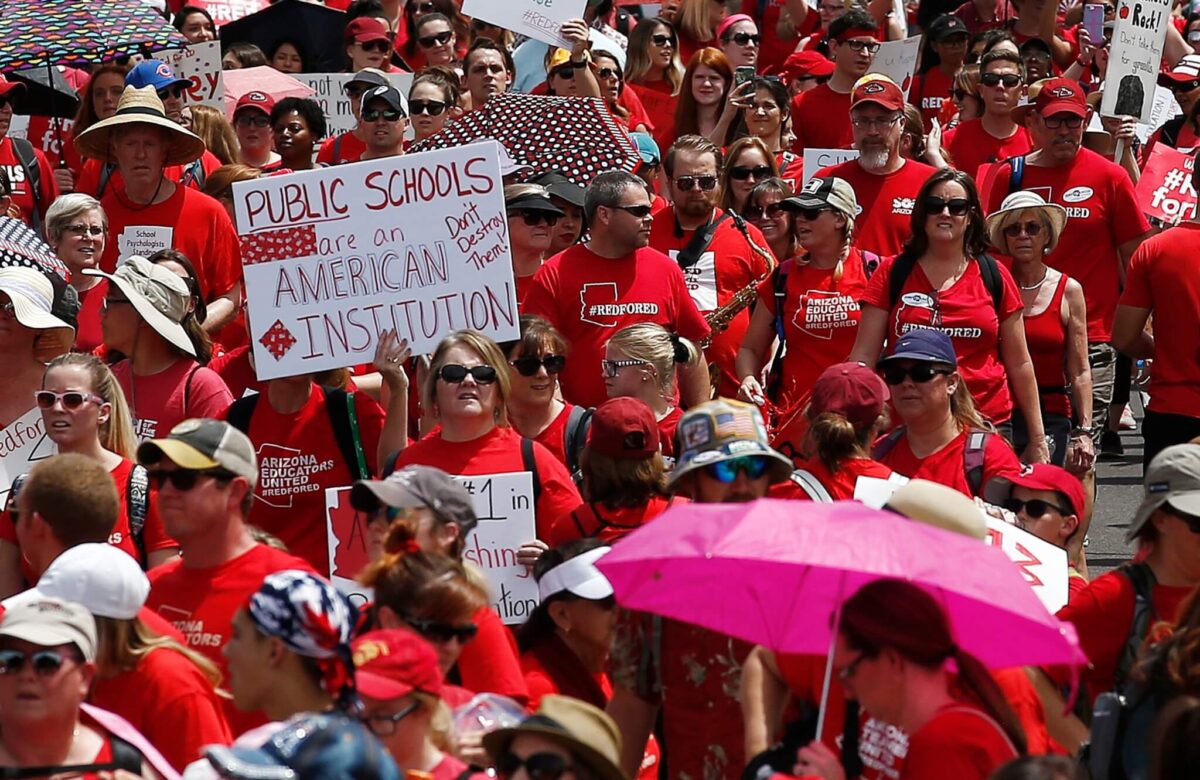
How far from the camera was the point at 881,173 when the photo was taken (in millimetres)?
10836

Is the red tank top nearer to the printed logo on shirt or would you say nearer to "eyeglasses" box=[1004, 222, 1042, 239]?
"eyeglasses" box=[1004, 222, 1042, 239]

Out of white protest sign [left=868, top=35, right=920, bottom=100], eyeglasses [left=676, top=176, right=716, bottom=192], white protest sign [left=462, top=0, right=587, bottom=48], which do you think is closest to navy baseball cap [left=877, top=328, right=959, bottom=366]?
eyeglasses [left=676, top=176, right=716, bottom=192]

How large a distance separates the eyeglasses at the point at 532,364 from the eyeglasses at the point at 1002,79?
5664 mm

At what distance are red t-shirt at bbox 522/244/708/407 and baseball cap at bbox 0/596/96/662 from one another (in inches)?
164

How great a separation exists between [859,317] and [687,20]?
6.68 metres

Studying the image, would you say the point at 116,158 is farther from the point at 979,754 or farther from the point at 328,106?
the point at 979,754

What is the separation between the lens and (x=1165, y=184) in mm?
11586

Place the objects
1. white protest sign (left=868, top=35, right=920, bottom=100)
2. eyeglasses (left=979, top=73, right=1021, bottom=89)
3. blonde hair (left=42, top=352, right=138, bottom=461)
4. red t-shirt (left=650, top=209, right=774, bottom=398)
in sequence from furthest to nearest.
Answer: white protest sign (left=868, top=35, right=920, bottom=100), eyeglasses (left=979, top=73, right=1021, bottom=89), red t-shirt (left=650, top=209, right=774, bottom=398), blonde hair (left=42, top=352, right=138, bottom=461)

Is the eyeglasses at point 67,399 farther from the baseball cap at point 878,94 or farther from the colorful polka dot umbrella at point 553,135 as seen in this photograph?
the baseball cap at point 878,94

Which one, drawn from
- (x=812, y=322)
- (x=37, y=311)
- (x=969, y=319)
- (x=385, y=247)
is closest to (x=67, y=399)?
(x=37, y=311)

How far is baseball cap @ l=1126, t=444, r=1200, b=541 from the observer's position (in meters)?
5.58

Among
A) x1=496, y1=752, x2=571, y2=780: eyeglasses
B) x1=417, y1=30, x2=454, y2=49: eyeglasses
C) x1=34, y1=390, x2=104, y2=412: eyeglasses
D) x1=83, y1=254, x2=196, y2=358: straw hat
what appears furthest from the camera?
x1=417, y1=30, x2=454, y2=49: eyeglasses

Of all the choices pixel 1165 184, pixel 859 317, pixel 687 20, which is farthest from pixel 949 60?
pixel 859 317

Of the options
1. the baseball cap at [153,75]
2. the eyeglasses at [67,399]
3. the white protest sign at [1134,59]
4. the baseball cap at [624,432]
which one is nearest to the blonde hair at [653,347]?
the baseball cap at [624,432]
